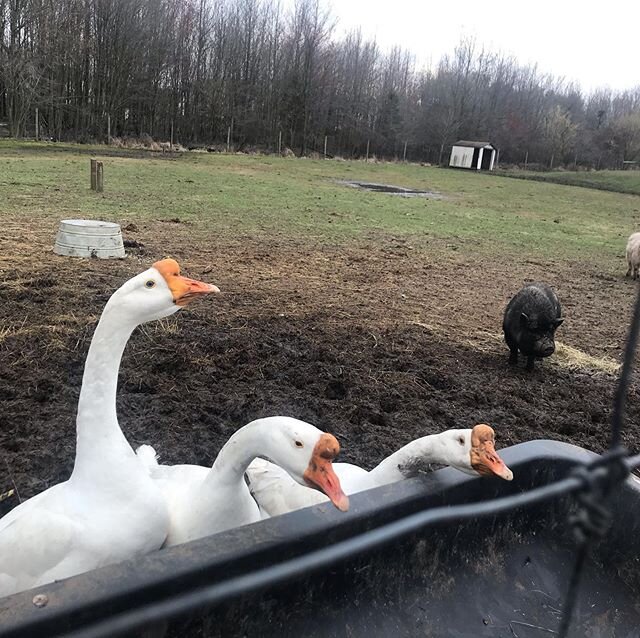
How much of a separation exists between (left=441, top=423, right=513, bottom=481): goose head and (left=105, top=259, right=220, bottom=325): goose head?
917 millimetres

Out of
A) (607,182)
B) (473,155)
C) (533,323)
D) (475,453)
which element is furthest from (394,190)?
(473,155)

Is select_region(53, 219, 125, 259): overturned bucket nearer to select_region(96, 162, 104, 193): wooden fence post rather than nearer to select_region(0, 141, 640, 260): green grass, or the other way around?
select_region(0, 141, 640, 260): green grass

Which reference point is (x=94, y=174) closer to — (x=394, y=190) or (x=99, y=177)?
A: (x=99, y=177)

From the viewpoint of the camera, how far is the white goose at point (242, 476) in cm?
164

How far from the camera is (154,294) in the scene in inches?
72.8

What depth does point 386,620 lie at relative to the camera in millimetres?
1941

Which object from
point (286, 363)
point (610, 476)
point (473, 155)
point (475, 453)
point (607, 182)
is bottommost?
point (286, 363)

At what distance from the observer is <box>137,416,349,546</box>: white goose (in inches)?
64.6

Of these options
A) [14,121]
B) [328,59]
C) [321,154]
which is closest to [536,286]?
[14,121]

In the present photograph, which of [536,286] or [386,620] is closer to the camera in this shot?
[386,620]

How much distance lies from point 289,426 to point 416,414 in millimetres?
1980

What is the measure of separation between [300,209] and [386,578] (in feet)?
34.4

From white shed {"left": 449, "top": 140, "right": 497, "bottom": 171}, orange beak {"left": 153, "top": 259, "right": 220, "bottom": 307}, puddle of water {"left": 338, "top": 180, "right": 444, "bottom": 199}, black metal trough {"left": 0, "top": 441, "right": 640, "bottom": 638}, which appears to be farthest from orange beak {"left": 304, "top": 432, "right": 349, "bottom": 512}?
white shed {"left": 449, "top": 140, "right": 497, "bottom": 171}

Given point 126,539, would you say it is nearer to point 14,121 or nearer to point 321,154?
point 14,121
